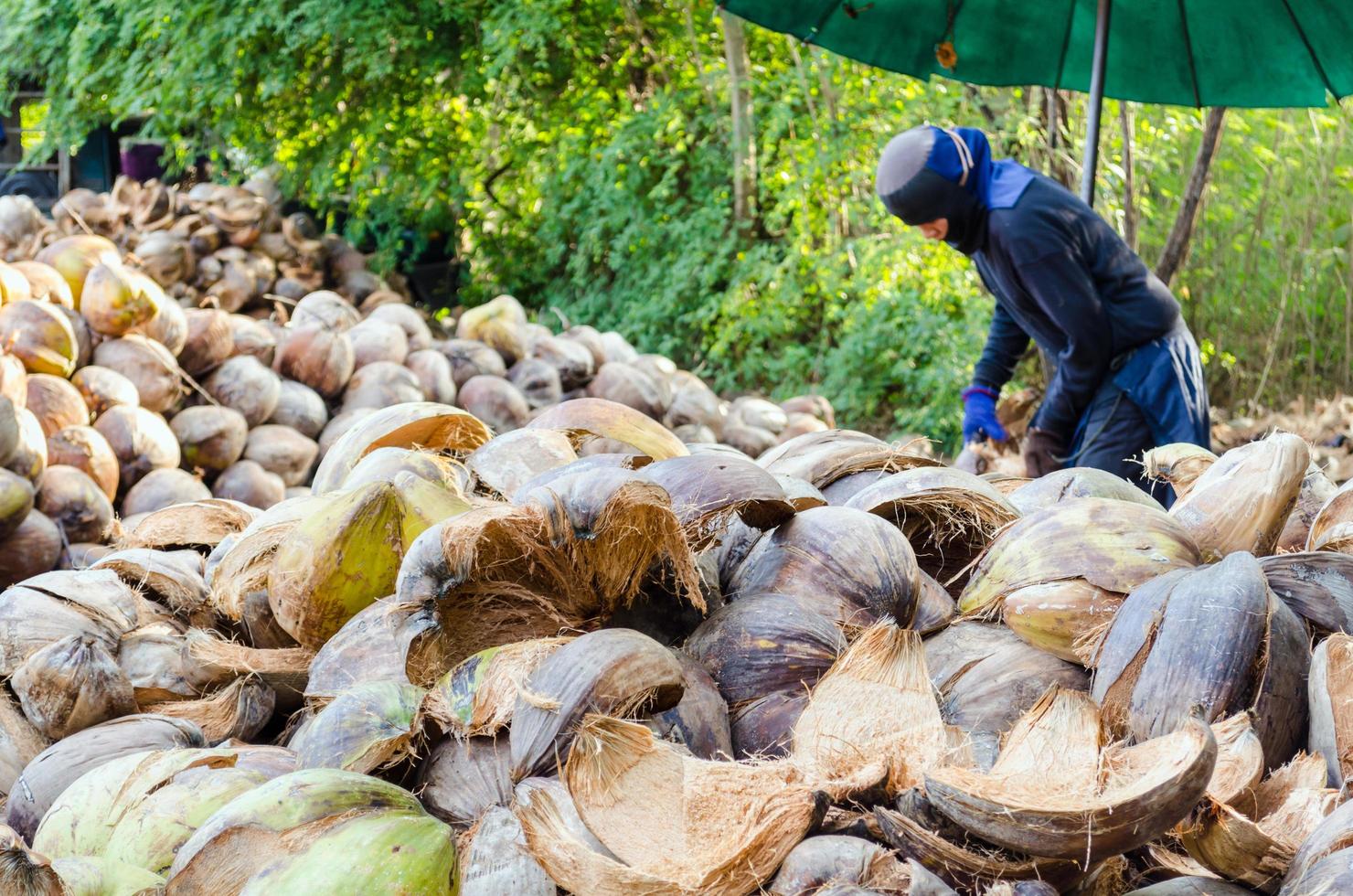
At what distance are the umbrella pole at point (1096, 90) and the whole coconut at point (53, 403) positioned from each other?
339cm

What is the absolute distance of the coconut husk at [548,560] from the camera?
1250mm

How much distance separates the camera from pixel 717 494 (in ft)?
4.49

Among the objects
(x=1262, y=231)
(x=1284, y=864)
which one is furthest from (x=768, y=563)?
(x=1262, y=231)

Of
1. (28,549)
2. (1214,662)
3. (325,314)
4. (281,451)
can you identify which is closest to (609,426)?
(1214,662)

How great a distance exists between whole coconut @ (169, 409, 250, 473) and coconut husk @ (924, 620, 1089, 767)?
3.51 metres

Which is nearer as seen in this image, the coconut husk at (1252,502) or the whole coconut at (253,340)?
the coconut husk at (1252,502)

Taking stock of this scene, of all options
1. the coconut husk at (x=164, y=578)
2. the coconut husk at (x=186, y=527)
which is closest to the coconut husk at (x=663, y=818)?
the coconut husk at (x=164, y=578)

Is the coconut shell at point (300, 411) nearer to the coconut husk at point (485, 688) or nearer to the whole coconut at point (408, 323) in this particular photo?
the whole coconut at point (408, 323)

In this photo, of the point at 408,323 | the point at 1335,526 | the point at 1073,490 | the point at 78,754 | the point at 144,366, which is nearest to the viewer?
A: the point at 78,754

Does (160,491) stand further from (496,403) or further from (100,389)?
(496,403)

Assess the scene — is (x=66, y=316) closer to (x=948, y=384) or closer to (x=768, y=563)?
(x=768, y=563)

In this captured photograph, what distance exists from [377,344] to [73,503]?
147 centimetres

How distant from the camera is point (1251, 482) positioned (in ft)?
4.83

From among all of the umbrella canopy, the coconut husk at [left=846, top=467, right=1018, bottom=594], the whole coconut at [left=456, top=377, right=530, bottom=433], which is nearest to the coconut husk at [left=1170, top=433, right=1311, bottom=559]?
the coconut husk at [left=846, top=467, right=1018, bottom=594]
